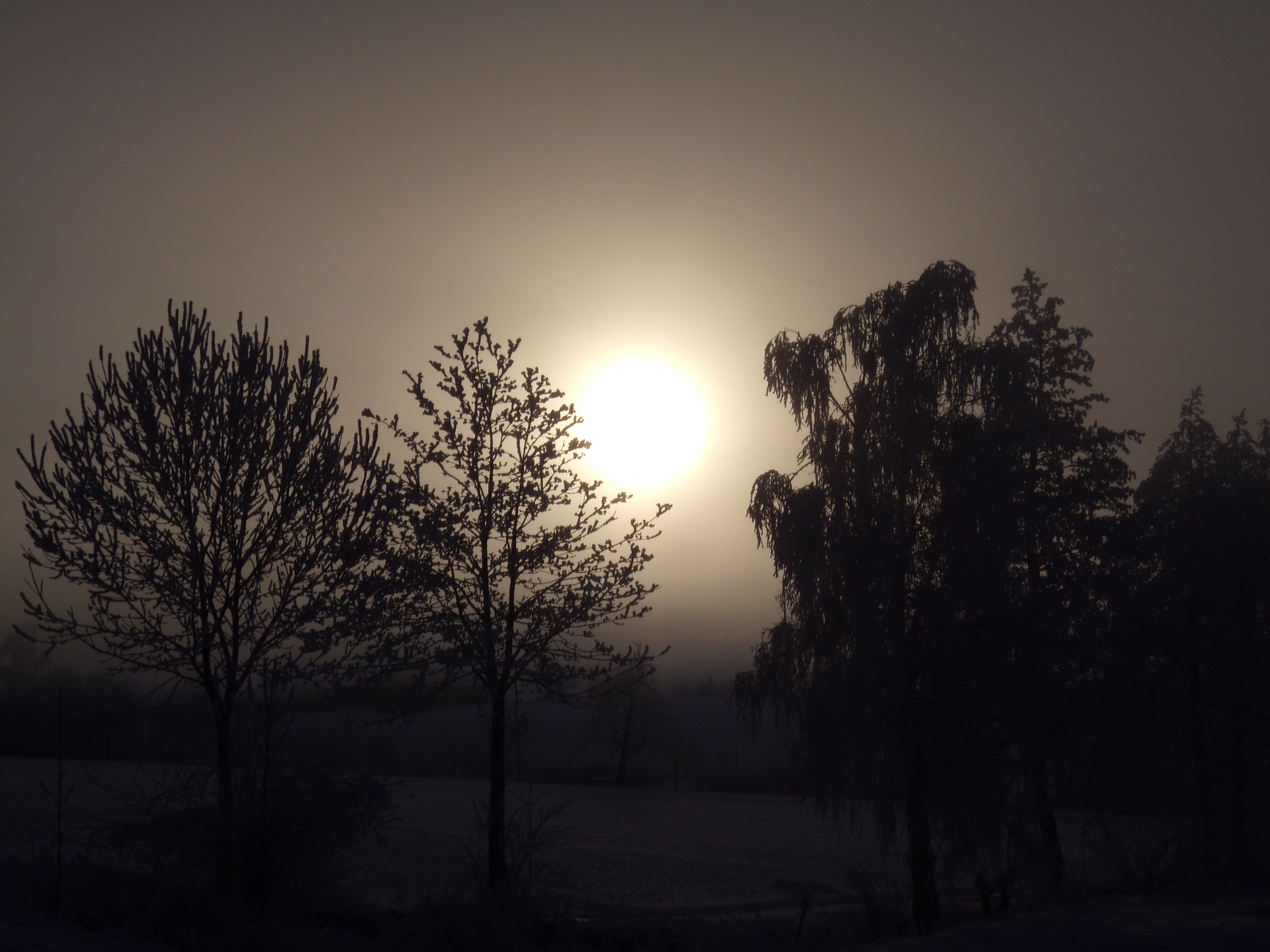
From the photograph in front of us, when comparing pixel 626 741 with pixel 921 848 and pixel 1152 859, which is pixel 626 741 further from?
pixel 921 848

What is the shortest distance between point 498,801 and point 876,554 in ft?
25.1

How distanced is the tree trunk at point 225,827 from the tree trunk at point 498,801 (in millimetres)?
3728

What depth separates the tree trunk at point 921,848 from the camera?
14.4 metres

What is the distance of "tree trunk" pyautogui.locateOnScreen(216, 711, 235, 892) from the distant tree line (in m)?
8.90

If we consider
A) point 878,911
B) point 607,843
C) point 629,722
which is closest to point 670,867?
point 607,843

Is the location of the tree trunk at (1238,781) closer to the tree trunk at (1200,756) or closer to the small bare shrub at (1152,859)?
the tree trunk at (1200,756)

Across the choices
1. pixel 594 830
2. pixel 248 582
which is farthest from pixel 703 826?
pixel 248 582

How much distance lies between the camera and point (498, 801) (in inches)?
543

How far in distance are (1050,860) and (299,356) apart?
1474 cm

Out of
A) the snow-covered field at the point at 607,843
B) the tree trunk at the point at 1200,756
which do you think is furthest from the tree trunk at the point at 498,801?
the tree trunk at the point at 1200,756

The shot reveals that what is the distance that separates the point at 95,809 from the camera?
27625 mm

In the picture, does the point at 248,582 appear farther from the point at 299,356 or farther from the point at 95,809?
the point at 95,809

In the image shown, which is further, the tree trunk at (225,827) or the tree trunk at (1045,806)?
the tree trunk at (1045,806)

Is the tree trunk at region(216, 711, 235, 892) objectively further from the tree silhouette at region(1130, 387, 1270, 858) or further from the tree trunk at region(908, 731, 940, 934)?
the tree silhouette at region(1130, 387, 1270, 858)
